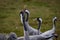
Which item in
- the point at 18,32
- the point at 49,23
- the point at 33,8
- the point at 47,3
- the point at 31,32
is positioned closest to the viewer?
the point at 31,32

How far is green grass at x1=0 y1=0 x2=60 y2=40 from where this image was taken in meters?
10.8

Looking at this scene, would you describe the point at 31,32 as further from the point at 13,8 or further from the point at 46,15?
the point at 13,8

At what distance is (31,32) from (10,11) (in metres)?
5.14

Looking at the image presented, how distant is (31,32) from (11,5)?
6.56 m

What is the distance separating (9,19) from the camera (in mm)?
12070

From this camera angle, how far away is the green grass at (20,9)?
10773mm

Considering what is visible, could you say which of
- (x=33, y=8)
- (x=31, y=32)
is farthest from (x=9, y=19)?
(x=31, y=32)

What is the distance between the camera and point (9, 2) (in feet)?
51.4

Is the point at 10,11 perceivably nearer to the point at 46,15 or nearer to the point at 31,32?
the point at 46,15

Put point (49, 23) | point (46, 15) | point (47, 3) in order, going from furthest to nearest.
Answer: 1. point (47, 3)
2. point (46, 15)
3. point (49, 23)

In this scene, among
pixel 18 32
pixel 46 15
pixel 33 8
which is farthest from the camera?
pixel 33 8

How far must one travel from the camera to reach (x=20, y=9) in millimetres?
13711

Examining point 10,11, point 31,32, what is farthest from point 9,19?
point 31,32

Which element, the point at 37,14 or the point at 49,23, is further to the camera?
the point at 37,14
